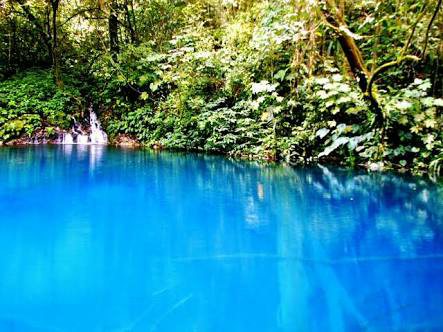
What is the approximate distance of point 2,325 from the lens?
157 centimetres

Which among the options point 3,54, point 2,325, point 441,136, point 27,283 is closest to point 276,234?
point 27,283

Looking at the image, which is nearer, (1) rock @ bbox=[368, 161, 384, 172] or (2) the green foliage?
(1) rock @ bbox=[368, 161, 384, 172]

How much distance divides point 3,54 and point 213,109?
7.35 meters

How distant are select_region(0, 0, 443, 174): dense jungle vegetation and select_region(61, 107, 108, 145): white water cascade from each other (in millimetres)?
230

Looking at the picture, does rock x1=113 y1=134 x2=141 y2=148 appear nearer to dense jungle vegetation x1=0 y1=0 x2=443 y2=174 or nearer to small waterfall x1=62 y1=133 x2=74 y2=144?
dense jungle vegetation x1=0 y1=0 x2=443 y2=174

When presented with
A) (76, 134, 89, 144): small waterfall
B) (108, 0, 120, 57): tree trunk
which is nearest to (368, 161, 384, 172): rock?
(76, 134, 89, 144): small waterfall

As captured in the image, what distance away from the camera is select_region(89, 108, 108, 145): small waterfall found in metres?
10.4

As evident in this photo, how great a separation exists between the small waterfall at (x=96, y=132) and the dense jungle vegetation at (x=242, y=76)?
26cm

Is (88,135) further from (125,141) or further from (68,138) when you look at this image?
(125,141)

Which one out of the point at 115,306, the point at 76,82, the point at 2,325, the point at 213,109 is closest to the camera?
the point at 2,325

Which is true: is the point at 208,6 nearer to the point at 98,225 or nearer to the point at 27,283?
the point at 98,225

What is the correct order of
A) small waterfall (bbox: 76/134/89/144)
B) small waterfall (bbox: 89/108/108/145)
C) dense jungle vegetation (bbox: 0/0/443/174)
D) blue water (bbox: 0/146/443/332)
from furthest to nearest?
small waterfall (bbox: 89/108/108/145)
small waterfall (bbox: 76/134/89/144)
dense jungle vegetation (bbox: 0/0/443/174)
blue water (bbox: 0/146/443/332)

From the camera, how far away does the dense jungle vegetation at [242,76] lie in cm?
529

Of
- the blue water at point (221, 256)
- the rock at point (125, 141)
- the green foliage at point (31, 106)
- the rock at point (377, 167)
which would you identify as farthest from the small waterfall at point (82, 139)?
the rock at point (377, 167)
